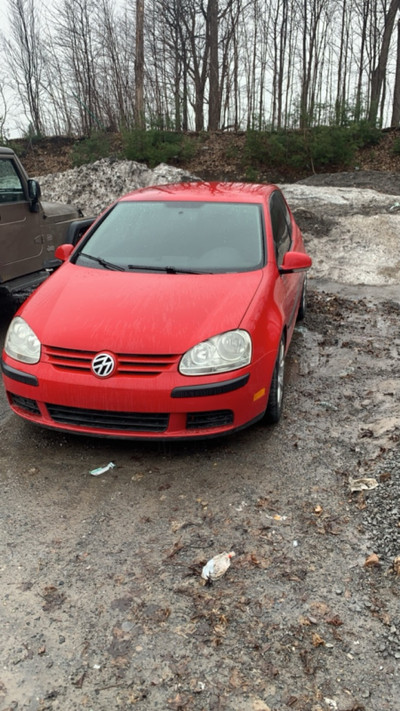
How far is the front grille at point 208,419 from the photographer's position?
3.56 meters

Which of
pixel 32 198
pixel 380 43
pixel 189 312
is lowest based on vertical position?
pixel 189 312

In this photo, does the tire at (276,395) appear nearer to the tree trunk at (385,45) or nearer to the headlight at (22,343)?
the headlight at (22,343)

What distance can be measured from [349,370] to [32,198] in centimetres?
445

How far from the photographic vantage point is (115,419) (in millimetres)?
3557

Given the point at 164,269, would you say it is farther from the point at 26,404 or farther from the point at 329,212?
the point at 329,212

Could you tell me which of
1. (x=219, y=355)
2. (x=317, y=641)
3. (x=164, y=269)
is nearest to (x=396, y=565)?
(x=317, y=641)

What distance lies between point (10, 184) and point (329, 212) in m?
6.75

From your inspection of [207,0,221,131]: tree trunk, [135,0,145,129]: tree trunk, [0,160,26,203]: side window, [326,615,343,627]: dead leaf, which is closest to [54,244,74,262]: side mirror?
[0,160,26,203]: side window

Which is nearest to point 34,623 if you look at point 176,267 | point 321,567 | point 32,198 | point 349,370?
point 321,567

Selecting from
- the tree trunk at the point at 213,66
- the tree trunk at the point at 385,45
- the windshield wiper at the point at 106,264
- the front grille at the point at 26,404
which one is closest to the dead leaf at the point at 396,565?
the front grille at the point at 26,404

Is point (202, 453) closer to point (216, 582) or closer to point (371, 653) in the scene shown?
point (216, 582)

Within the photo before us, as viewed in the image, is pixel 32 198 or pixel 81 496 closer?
pixel 81 496

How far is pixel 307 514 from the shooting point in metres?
3.22

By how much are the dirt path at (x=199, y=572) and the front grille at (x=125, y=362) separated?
2.19 ft
